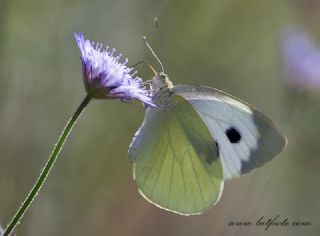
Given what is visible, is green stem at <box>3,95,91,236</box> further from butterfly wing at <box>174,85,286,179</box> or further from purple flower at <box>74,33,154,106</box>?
butterfly wing at <box>174,85,286,179</box>

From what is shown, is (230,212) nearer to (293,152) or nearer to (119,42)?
(293,152)

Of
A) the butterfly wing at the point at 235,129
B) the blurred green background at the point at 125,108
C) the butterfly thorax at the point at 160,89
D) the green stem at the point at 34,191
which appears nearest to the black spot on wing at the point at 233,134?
the butterfly wing at the point at 235,129

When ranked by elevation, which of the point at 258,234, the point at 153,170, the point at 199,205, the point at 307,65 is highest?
the point at 307,65

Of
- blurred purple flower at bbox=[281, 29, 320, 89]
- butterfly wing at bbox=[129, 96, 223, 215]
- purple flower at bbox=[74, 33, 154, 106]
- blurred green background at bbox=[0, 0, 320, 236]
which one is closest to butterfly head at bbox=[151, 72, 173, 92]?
butterfly wing at bbox=[129, 96, 223, 215]

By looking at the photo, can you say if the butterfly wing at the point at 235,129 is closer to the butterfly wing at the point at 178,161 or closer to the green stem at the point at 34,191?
the butterfly wing at the point at 178,161

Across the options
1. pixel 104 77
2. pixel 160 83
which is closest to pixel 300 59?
pixel 160 83

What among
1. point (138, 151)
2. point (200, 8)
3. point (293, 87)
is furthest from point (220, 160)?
point (200, 8)

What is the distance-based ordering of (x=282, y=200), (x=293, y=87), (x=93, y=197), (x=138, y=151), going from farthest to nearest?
(x=282, y=200), (x=293, y=87), (x=93, y=197), (x=138, y=151)

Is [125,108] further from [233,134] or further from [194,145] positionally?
[233,134]
